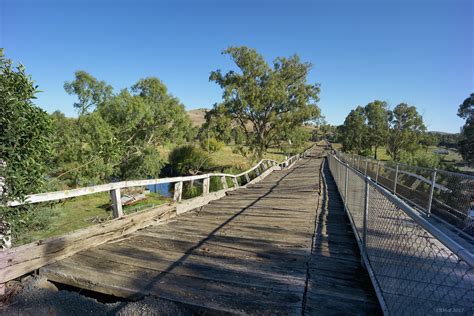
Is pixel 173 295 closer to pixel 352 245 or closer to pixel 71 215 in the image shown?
pixel 352 245

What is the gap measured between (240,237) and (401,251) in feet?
9.01

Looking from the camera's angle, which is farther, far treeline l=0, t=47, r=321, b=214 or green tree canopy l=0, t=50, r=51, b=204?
far treeline l=0, t=47, r=321, b=214

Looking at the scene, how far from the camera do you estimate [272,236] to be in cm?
464

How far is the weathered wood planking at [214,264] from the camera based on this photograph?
9.14ft

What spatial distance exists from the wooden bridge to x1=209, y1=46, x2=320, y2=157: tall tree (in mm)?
24337

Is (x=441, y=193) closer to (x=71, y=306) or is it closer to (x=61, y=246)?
(x=71, y=306)

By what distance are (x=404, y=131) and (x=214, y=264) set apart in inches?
1532

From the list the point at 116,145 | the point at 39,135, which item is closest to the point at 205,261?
the point at 39,135

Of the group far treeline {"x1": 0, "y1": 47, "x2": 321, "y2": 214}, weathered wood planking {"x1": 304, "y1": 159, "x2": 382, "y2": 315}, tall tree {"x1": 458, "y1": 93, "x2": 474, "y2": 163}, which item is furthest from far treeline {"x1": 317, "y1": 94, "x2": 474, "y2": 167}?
weathered wood planking {"x1": 304, "y1": 159, "x2": 382, "y2": 315}

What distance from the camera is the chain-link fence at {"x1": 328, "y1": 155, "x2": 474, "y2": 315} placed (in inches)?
67.3

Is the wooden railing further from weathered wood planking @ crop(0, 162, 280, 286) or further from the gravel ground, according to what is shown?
the gravel ground

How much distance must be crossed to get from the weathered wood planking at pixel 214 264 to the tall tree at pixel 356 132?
4493 cm

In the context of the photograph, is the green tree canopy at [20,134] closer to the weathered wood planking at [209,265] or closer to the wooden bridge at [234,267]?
the wooden bridge at [234,267]

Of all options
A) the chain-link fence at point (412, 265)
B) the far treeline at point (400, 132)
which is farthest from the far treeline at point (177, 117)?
the chain-link fence at point (412, 265)
